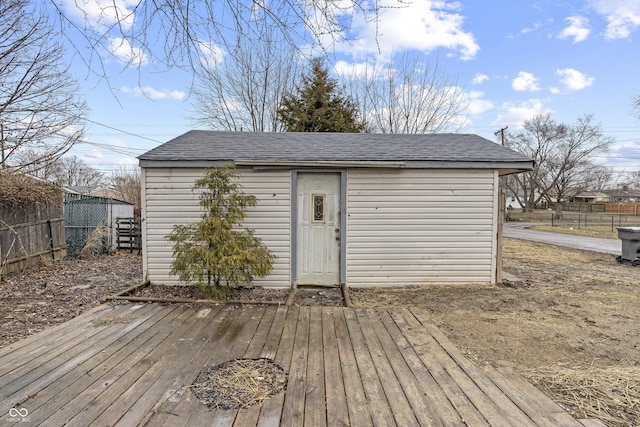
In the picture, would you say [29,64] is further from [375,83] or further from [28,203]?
[375,83]

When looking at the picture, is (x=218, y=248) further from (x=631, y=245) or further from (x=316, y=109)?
(x=316, y=109)

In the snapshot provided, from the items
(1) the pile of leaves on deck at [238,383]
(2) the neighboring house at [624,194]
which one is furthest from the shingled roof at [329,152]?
(2) the neighboring house at [624,194]

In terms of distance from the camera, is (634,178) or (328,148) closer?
(328,148)

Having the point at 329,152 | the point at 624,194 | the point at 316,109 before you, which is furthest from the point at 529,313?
the point at 624,194

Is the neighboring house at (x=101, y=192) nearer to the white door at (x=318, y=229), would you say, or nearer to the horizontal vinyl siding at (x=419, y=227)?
the white door at (x=318, y=229)

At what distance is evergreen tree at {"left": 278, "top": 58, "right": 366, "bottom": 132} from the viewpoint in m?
14.9

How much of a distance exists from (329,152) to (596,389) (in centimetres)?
452

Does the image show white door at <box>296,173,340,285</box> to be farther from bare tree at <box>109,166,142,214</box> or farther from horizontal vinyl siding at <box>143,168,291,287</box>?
bare tree at <box>109,166,142,214</box>

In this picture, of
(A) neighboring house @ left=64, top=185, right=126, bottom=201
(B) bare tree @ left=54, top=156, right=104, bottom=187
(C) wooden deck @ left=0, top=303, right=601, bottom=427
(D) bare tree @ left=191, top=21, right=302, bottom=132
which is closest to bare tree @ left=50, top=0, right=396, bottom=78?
(C) wooden deck @ left=0, top=303, right=601, bottom=427

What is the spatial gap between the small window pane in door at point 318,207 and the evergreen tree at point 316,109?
9682 mm

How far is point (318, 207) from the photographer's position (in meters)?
5.72

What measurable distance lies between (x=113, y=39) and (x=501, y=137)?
96.8ft

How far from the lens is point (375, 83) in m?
15.4

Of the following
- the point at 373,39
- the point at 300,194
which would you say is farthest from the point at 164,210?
the point at 373,39
